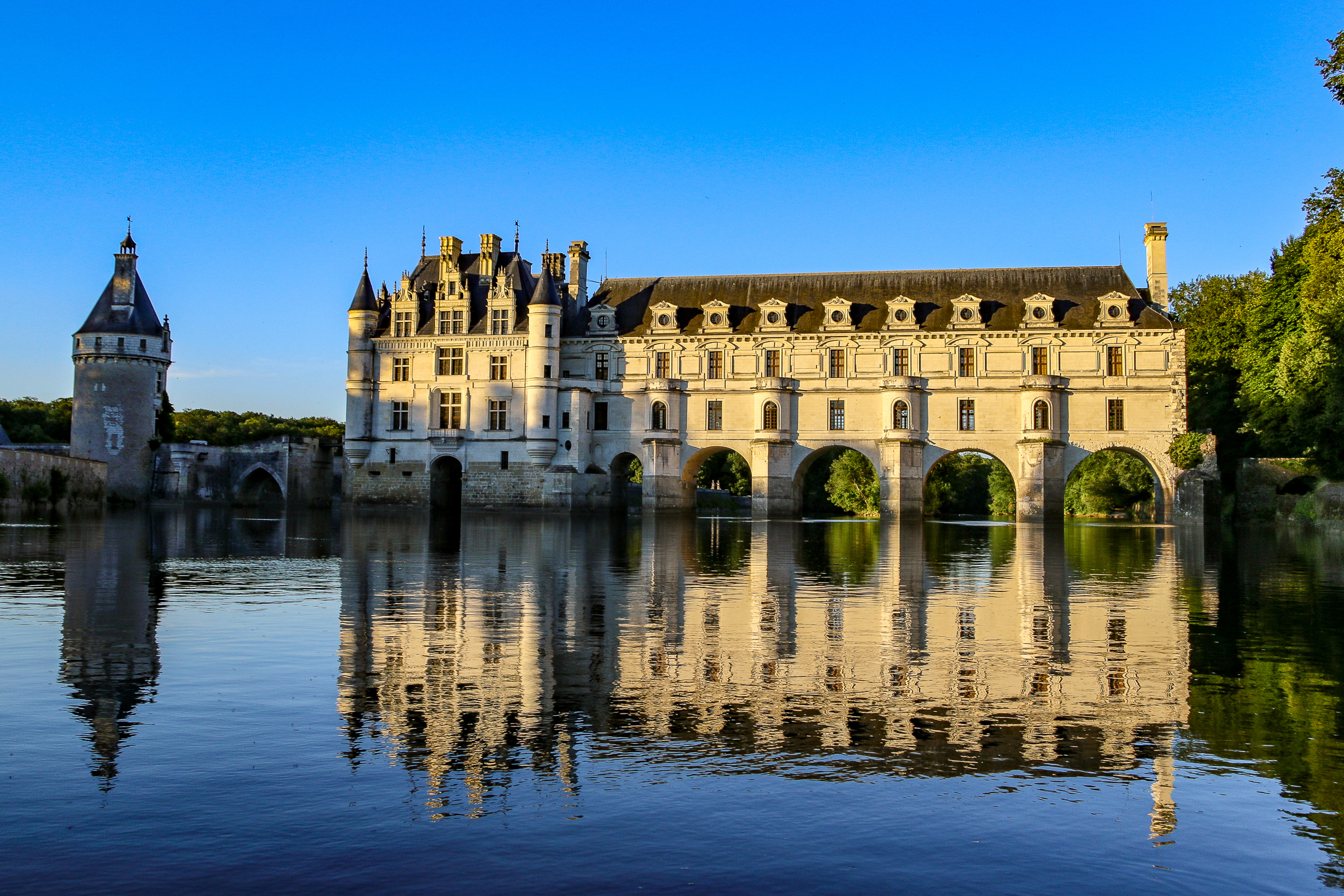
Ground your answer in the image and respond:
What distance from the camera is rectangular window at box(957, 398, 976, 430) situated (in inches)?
2339

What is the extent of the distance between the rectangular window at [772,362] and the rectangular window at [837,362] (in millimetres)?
2979

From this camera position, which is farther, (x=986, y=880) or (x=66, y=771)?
(x=66, y=771)

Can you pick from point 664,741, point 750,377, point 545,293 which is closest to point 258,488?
point 545,293

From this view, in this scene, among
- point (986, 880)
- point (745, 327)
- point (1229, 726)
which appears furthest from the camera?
point (745, 327)

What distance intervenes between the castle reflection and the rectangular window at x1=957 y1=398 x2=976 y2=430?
118ft

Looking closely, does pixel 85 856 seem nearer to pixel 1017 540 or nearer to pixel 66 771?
pixel 66 771

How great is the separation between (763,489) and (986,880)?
55833mm

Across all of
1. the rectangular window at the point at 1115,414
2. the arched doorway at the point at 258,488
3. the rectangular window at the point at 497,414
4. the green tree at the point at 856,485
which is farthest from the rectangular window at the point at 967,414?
the arched doorway at the point at 258,488

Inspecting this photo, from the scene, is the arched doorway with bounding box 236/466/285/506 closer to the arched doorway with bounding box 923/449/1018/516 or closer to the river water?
the arched doorway with bounding box 923/449/1018/516

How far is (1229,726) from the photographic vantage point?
8.81 meters

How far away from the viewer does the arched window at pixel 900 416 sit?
59750 millimetres

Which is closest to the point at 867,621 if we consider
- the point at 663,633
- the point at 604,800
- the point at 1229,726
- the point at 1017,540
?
the point at 663,633

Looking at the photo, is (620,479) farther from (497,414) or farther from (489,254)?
(489,254)

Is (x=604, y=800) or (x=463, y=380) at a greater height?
(x=463, y=380)
